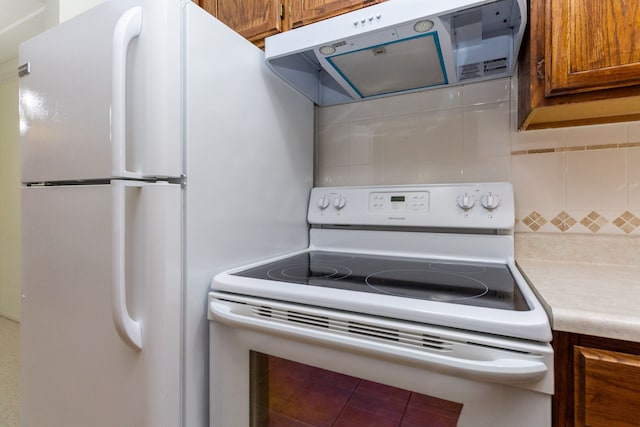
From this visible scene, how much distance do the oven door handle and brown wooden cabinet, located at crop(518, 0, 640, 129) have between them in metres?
0.71

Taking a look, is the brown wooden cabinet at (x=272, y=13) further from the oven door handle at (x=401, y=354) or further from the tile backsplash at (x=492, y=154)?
the oven door handle at (x=401, y=354)

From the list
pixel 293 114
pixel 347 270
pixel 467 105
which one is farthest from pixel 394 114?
pixel 347 270

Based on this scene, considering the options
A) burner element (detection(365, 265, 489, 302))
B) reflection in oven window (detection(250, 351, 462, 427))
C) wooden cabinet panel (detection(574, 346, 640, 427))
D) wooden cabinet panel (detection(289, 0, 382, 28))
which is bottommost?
reflection in oven window (detection(250, 351, 462, 427))

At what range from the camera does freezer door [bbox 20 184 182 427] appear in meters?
0.75

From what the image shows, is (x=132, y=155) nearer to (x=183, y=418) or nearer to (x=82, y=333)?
(x=82, y=333)

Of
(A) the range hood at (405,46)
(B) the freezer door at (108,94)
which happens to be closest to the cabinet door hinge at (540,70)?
(A) the range hood at (405,46)

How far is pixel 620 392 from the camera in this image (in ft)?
1.72

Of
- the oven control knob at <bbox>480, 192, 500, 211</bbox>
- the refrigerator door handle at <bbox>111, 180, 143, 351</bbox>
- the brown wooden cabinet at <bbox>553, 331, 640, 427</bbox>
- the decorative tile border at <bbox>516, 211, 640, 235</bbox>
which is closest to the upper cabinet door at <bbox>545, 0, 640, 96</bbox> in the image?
the oven control knob at <bbox>480, 192, 500, 211</bbox>

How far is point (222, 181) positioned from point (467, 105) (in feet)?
3.40

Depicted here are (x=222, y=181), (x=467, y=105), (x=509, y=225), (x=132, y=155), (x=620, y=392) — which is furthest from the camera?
(x=467, y=105)

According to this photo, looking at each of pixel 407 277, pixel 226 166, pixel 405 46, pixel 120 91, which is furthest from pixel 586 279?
pixel 120 91

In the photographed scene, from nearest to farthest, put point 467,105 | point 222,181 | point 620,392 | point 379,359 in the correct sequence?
point 620,392 < point 379,359 < point 222,181 < point 467,105

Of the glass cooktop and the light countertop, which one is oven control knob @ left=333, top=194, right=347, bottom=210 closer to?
the glass cooktop

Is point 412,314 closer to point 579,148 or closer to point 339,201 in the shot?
point 339,201
